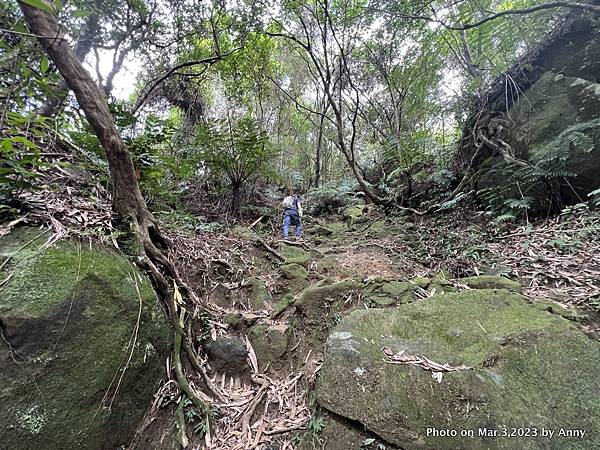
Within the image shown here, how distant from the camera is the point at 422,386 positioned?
6.46 feet

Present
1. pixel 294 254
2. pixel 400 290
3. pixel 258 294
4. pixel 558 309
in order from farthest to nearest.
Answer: pixel 294 254 < pixel 258 294 < pixel 400 290 < pixel 558 309

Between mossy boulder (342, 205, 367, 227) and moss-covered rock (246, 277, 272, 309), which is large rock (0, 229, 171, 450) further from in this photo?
mossy boulder (342, 205, 367, 227)

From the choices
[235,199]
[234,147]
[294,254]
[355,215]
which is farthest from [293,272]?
[355,215]

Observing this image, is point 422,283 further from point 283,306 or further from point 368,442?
point 368,442

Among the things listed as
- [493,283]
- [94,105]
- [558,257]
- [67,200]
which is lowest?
[493,283]

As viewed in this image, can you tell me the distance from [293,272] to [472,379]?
2.72 metres

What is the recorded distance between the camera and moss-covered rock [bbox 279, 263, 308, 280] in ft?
13.9

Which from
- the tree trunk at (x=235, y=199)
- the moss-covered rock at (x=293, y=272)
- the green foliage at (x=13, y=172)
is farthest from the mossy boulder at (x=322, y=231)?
the green foliage at (x=13, y=172)

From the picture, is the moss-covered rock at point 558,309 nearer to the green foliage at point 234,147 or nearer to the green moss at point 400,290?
the green moss at point 400,290

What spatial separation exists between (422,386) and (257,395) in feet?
4.67

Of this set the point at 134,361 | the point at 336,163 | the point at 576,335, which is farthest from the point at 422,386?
the point at 336,163

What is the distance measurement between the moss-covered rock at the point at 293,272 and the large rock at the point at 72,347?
6.90 feet

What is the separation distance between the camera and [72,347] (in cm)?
196

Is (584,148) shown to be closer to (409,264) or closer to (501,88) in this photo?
(409,264)
